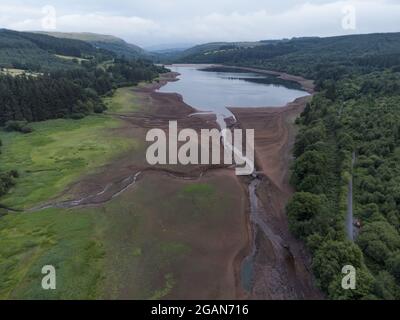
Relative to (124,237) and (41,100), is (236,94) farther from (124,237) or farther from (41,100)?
(124,237)

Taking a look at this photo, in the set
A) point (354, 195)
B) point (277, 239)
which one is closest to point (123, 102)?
point (354, 195)

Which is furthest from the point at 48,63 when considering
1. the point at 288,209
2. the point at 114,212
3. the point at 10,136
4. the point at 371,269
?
the point at 371,269

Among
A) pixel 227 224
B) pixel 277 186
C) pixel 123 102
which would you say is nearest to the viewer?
pixel 227 224

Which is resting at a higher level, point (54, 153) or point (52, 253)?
point (54, 153)

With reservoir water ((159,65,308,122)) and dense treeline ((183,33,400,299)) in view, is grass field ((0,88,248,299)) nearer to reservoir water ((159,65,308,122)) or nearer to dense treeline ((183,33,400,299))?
dense treeline ((183,33,400,299))

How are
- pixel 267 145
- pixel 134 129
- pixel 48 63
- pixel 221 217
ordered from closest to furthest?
pixel 221 217 < pixel 267 145 < pixel 134 129 < pixel 48 63

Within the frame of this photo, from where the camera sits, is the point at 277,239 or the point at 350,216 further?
the point at 350,216
